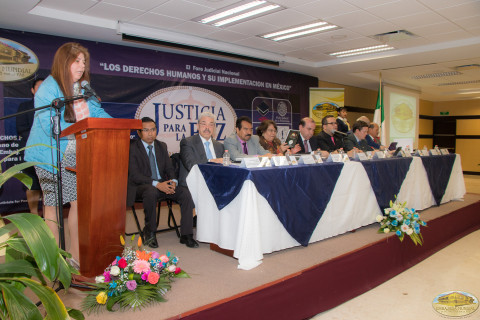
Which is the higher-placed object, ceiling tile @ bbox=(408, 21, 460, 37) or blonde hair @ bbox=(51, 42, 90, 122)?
ceiling tile @ bbox=(408, 21, 460, 37)

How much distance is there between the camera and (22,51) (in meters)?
4.03

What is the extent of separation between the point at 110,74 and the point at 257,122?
2726 millimetres

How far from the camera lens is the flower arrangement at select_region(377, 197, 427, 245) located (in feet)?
9.57

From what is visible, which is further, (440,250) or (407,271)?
(440,250)

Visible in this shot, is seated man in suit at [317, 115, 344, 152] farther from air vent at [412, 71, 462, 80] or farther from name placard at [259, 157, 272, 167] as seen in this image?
air vent at [412, 71, 462, 80]

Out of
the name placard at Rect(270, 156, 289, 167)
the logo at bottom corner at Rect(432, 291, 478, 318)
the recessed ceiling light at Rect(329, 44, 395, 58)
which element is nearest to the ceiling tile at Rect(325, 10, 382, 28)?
the recessed ceiling light at Rect(329, 44, 395, 58)

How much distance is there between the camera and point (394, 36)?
4938 millimetres

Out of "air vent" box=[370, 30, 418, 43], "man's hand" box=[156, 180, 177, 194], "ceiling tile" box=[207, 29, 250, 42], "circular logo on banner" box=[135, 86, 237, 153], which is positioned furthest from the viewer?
"circular logo on banner" box=[135, 86, 237, 153]

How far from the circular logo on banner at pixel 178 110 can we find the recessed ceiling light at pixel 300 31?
4.46ft

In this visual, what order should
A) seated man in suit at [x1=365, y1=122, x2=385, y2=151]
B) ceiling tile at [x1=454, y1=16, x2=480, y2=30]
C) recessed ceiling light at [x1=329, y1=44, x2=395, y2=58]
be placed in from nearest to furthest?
ceiling tile at [x1=454, y1=16, x2=480, y2=30] → seated man in suit at [x1=365, y1=122, x2=385, y2=151] → recessed ceiling light at [x1=329, y1=44, x2=395, y2=58]

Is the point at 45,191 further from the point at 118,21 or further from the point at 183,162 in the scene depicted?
the point at 118,21

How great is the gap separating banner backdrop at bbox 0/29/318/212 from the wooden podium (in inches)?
113

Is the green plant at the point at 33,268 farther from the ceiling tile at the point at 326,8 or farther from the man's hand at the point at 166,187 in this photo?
the ceiling tile at the point at 326,8

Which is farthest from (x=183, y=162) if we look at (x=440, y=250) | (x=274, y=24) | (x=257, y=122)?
(x=257, y=122)
